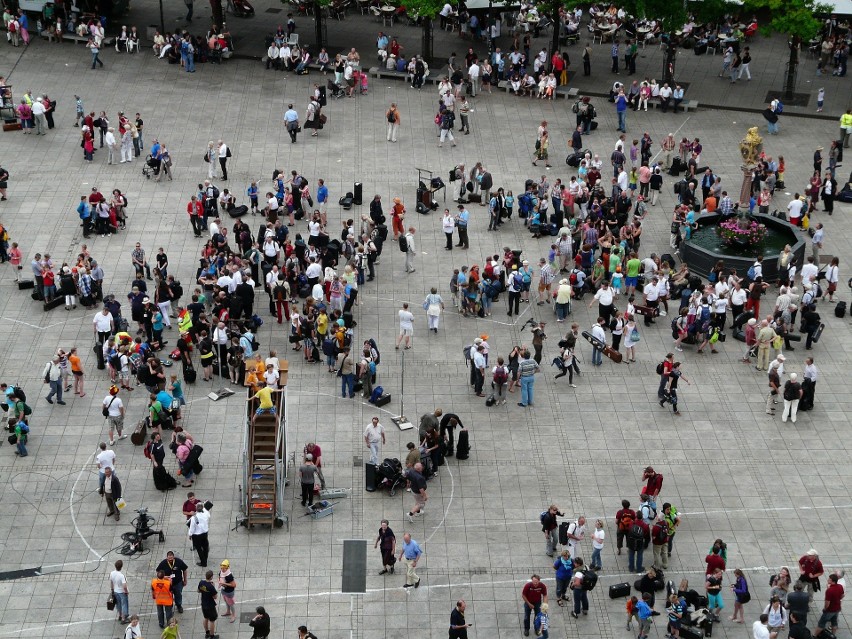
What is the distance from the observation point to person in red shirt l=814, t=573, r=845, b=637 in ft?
100

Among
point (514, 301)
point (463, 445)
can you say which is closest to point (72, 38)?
point (514, 301)

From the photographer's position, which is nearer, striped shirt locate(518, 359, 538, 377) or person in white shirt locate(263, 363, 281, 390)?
person in white shirt locate(263, 363, 281, 390)

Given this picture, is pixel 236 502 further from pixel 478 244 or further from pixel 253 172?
pixel 253 172

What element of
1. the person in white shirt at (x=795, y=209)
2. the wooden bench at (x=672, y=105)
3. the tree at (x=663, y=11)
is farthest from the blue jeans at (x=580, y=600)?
the tree at (x=663, y=11)

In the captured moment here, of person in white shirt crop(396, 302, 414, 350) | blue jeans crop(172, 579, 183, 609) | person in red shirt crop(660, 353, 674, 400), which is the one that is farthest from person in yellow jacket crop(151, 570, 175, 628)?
person in red shirt crop(660, 353, 674, 400)

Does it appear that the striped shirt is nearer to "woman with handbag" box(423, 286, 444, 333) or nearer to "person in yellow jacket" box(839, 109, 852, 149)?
"woman with handbag" box(423, 286, 444, 333)

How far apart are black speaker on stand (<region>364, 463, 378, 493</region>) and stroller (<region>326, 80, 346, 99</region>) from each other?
28.3 metres

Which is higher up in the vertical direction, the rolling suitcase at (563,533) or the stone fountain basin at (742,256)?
the stone fountain basin at (742,256)

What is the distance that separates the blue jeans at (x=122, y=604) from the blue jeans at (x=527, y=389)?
12.8 meters

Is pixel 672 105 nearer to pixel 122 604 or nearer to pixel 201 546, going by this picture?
pixel 201 546

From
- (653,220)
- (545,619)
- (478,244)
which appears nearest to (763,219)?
(653,220)

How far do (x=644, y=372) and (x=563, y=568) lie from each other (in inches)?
425

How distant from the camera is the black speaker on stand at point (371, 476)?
115 ft

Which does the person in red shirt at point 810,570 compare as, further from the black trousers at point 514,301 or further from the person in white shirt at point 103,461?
the person in white shirt at point 103,461
